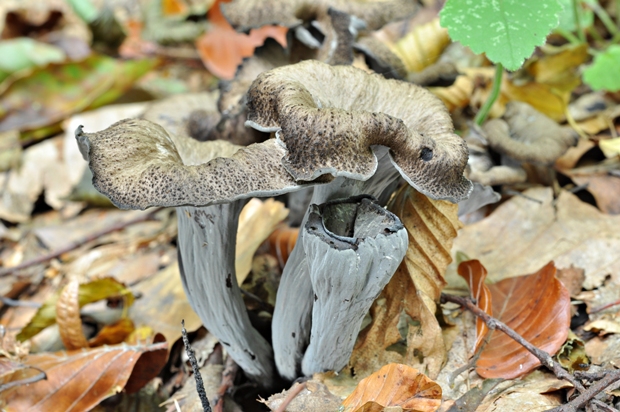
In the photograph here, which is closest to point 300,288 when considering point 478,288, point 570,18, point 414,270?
point 414,270

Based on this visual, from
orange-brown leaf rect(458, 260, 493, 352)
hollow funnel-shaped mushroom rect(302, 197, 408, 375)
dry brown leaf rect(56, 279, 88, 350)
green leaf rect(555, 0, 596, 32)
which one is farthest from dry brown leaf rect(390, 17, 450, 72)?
dry brown leaf rect(56, 279, 88, 350)

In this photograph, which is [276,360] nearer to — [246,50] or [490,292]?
[490,292]

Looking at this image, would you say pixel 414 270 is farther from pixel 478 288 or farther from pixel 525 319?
pixel 525 319

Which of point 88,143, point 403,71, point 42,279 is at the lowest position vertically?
point 42,279

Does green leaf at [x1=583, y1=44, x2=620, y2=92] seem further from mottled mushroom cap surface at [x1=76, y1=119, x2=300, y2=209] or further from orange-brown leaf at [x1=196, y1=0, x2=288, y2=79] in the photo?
orange-brown leaf at [x1=196, y1=0, x2=288, y2=79]

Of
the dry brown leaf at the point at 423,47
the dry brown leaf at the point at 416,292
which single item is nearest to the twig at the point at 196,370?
the dry brown leaf at the point at 416,292

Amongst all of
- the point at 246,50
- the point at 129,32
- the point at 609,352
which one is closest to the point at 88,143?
the point at 609,352

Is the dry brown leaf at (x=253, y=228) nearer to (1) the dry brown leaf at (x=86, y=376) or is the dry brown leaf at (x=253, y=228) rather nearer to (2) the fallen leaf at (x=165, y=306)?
(2) the fallen leaf at (x=165, y=306)
